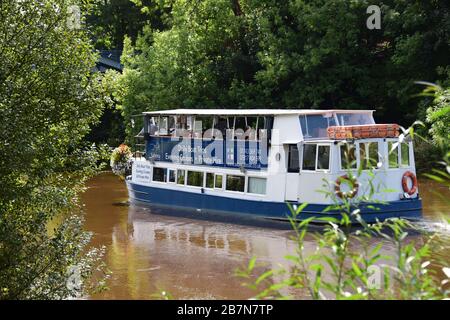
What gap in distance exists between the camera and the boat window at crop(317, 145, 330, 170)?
2145cm

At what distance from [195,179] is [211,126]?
1878mm

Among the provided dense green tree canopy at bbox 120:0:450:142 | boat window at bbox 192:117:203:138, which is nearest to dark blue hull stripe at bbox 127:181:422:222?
boat window at bbox 192:117:203:138

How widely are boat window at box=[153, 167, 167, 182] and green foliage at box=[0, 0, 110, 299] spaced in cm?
1381

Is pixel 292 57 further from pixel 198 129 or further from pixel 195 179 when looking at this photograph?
pixel 195 179

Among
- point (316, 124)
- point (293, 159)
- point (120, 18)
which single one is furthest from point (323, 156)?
point (120, 18)

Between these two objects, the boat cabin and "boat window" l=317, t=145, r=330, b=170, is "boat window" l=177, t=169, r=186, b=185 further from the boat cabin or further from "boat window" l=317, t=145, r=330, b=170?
"boat window" l=317, t=145, r=330, b=170

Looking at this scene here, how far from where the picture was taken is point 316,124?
22828 millimetres

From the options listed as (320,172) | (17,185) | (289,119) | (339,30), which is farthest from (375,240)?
(339,30)

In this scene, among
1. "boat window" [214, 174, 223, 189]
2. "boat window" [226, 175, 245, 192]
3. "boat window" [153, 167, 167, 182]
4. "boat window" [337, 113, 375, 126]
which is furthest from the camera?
"boat window" [153, 167, 167, 182]

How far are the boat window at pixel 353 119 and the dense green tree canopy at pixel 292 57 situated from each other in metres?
10.8

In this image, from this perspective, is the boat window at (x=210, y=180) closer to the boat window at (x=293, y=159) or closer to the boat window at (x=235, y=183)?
the boat window at (x=235, y=183)

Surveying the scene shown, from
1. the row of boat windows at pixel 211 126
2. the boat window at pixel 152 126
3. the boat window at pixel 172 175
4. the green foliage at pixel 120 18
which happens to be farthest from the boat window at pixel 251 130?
the green foliage at pixel 120 18

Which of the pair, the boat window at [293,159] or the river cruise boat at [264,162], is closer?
the river cruise boat at [264,162]

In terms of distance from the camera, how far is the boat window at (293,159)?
73.3ft
